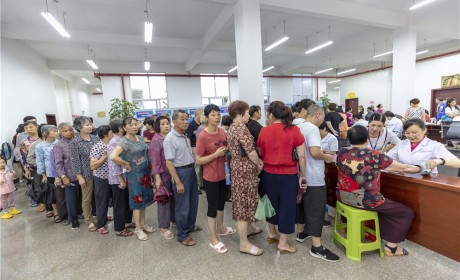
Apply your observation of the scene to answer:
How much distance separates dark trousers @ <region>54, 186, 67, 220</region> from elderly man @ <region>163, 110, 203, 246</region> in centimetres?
178

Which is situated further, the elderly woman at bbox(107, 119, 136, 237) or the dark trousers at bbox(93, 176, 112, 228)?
the dark trousers at bbox(93, 176, 112, 228)

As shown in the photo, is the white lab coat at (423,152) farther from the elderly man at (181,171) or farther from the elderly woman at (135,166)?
the elderly woman at (135,166)

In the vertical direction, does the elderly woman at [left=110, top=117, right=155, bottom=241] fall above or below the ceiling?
below

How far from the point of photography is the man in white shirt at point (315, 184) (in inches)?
71.2

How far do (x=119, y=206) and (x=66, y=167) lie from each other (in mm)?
809

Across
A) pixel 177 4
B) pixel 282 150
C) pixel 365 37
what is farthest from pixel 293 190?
pixel 365 37

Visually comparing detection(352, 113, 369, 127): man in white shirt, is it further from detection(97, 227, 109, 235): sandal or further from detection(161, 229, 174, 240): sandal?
detection(97, 227, 109, 235): sandal

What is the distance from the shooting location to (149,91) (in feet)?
35.7

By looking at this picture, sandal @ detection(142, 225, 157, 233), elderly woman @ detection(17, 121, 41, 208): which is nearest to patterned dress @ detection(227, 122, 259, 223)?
sandal @ detection(142, 225, 157, 233)

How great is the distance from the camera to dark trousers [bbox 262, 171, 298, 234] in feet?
6.01

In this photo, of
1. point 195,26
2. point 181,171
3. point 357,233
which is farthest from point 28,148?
point 195,26

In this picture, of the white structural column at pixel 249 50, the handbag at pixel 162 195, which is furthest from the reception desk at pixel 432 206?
the white structural column at pixel 249 50

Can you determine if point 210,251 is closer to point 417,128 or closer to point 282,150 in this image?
point 282,150

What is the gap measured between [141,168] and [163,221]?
0.64 m
